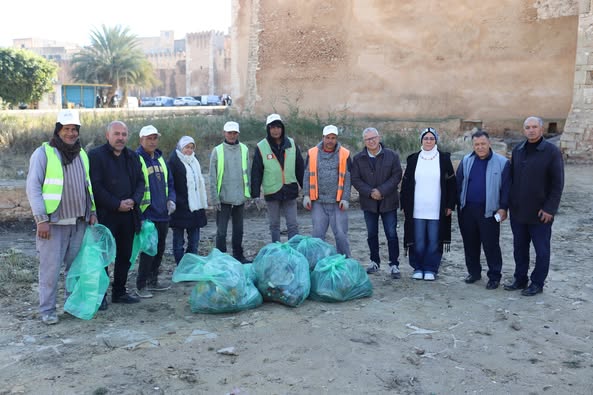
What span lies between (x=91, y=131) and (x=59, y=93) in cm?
2537

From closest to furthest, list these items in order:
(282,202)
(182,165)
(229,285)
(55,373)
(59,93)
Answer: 1. (55,373)
2. (229,285)
3. (182,165)
4. (282,202)
5. (59,93)

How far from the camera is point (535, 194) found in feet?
17.0

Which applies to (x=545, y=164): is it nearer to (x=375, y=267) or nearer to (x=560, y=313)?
(x=560, y=313)

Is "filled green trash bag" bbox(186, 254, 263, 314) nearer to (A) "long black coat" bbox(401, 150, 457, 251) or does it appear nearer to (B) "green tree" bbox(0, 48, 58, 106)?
(A) "long black coat" bbox(401, 150, 457, 251)

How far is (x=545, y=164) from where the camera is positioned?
515 cm

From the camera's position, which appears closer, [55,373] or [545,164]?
[55,373]

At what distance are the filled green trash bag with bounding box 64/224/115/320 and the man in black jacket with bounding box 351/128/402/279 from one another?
251 centimetres

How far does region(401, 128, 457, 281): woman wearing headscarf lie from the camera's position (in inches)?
223

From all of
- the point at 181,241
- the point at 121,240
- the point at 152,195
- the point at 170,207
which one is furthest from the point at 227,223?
the point at 121,240

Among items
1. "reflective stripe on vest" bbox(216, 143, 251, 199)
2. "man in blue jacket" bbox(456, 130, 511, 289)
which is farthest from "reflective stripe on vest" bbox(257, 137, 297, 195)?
"man in blue jacket" bbox(456, 130, 511, 289)

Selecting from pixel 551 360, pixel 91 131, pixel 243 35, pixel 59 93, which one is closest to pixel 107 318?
pixel 551 360

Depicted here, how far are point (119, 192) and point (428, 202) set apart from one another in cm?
289

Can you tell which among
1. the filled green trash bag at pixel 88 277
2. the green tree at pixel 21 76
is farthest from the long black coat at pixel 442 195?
the green tree at pixel 21 76

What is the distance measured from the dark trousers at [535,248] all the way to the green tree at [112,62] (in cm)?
3881
